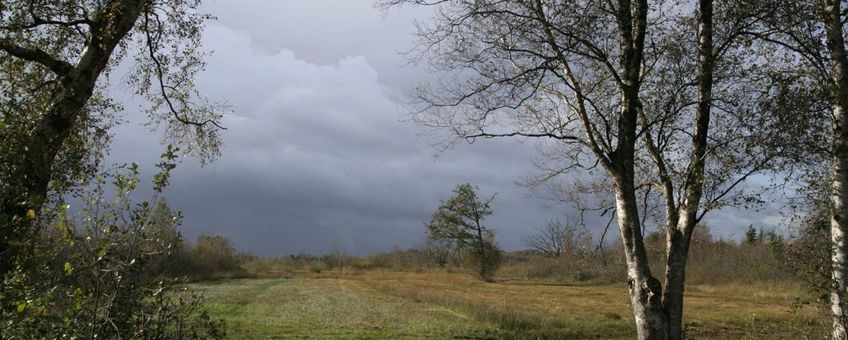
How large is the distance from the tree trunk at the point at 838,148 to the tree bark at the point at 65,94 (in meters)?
11.3

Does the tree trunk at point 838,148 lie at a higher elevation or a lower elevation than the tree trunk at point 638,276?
higher

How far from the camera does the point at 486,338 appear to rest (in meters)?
22.2

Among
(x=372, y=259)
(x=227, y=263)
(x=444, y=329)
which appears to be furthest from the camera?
(x=372, y=259)

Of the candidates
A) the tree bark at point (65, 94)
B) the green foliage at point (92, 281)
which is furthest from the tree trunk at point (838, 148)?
the tree bark at point (65, 94)

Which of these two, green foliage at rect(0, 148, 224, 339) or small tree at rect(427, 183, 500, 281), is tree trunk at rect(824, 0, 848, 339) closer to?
green foliage at rect(0, 148, 224, 339)

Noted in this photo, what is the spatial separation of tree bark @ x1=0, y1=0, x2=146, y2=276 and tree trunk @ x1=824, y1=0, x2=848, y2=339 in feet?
37.2

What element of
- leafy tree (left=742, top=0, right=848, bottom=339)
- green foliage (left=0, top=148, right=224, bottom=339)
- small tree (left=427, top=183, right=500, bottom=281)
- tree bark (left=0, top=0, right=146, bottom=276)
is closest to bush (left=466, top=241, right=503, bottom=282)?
small tree (left=427, top=183, right=500, bottom=281)

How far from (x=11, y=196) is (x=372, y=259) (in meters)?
100

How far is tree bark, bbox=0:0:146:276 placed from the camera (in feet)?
21.5

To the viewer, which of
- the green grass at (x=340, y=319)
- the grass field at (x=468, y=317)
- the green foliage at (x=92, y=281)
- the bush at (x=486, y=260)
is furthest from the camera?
the bush at (x=486, y=260)

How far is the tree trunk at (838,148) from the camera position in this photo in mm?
10484

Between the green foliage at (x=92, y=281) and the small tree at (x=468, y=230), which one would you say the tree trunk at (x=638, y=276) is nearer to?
the green foliage at (x=92, y=281)

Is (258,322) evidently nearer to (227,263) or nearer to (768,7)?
(768,7)

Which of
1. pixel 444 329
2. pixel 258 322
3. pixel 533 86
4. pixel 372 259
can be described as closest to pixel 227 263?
pixel 372 259
